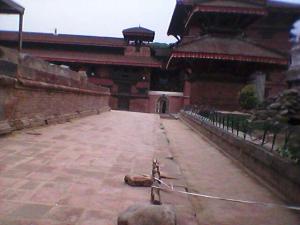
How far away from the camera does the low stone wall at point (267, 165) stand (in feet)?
14.2

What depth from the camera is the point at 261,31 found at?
26.2m

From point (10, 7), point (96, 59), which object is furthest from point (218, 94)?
point (96, 59)

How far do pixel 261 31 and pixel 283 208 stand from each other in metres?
23.9

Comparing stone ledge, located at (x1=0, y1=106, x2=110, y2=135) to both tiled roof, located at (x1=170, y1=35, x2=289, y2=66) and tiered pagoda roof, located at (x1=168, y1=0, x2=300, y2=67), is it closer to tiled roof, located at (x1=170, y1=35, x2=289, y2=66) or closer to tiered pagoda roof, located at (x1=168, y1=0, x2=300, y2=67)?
tiled roof, located at (x1=170, y1=35, x2=289, y2=66)

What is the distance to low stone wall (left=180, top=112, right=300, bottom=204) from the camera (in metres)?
4.32

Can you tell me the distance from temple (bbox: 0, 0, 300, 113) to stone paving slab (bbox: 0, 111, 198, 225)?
1024 cm

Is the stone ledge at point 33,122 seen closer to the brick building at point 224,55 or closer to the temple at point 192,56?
the temple at point 192,56

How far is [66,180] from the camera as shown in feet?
13.5

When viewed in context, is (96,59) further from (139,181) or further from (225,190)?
(139,181)

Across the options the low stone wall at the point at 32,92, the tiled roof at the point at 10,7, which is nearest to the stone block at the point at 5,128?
the low stone wall at the point at 32,92

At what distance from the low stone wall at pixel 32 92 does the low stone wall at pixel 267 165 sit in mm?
4305

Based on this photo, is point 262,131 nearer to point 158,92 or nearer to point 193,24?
point 193,24

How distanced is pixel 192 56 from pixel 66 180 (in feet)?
45.5

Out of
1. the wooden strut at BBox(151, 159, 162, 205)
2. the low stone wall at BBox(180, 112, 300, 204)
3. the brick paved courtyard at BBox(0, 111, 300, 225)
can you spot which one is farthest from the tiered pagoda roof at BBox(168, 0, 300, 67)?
→ the wooden strut at BBox(151, 159, 162, 205)
